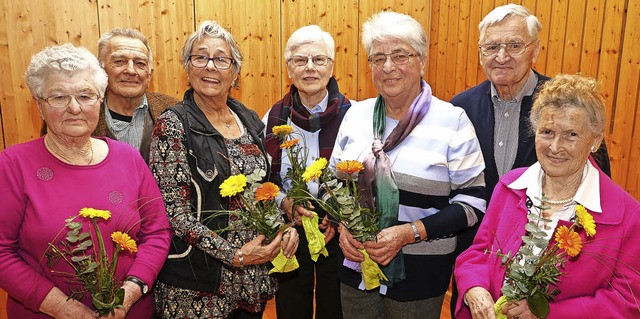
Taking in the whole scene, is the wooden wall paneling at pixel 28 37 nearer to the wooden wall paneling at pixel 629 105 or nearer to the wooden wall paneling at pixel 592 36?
the wooden wall paneling at pixel 592 36

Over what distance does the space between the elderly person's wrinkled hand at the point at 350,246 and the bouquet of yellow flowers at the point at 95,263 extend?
843 mm

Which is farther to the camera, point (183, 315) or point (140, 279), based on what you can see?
point (183, 315)

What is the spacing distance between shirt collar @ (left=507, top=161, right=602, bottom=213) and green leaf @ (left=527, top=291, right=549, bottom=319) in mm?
327

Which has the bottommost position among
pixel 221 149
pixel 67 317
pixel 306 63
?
pixel 67 317

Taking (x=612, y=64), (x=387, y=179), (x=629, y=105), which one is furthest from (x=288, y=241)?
(x=612, y=64)

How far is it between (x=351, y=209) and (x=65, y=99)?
46.0 inches

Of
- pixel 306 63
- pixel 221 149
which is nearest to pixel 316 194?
pixel 221 149

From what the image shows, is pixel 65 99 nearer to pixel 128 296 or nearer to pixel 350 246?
pixel 128 296

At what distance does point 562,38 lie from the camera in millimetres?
3770

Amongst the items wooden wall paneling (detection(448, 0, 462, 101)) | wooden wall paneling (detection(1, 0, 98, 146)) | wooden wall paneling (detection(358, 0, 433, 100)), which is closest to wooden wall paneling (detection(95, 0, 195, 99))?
wooden wall paneling (detection(1, 0, 98, 146))

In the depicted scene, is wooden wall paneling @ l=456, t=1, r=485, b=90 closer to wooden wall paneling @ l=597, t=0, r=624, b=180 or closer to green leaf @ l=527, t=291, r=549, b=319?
wooden wall paneling @ l=597, t=0, r=624, b=180

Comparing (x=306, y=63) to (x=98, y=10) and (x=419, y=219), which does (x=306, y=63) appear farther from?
(x=98, y=10)

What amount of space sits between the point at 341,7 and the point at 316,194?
3.21 m

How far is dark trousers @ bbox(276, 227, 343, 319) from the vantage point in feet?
8.93
